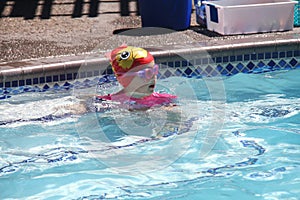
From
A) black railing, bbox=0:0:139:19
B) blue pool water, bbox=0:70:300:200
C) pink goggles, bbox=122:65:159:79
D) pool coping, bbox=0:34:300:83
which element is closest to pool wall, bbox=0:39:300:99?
pool coping, bbox=0:34:300:83

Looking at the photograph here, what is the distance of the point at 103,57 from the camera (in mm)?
6531

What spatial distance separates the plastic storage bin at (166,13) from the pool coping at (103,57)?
107 cm

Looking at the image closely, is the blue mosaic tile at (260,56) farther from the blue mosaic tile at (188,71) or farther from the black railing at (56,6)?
the black railing at (56,6)

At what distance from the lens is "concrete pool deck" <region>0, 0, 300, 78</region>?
6664 mm

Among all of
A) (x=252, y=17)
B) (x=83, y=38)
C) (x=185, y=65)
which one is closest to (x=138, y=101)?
(x=185, y=65)

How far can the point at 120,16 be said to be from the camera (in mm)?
8883

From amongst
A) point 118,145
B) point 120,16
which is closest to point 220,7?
point 120,16

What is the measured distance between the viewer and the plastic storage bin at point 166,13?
8039mm

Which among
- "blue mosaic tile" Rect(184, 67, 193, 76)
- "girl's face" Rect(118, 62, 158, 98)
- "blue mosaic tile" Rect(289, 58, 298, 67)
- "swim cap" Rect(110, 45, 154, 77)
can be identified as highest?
"swim cap" Rect(110, 45, 154, 77)

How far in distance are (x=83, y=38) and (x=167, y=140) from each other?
2.76 m

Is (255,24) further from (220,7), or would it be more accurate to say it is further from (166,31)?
(166,31)

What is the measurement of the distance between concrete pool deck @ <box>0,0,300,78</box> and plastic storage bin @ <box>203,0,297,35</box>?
111 millimetres

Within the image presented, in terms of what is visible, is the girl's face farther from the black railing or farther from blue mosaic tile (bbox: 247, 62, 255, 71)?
the black railing

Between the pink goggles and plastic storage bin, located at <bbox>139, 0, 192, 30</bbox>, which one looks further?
plastic storage bin, located at <bbox>139, 0, 192, 30</bbox>
